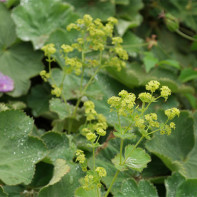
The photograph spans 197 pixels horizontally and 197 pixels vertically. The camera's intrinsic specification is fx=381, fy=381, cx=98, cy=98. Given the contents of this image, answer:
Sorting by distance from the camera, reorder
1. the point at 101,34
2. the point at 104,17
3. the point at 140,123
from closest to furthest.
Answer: the point at 140,123, the point at 101,34, the point at 104,17

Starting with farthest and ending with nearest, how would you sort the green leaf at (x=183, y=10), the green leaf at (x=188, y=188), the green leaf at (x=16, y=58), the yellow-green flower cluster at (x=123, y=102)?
1. the green leaf at (x=183, y=10)
2. the green leaf at (x=16, y=58)
3. the green leaf at (x=188, y=188)
4. the yellow-green flower cluster at (x=123, y=102)

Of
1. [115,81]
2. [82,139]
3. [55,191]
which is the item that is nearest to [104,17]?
[115,81]

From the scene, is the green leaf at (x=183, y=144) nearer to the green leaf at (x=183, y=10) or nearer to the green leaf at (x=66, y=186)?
the green leaf at (x=66, y=186)

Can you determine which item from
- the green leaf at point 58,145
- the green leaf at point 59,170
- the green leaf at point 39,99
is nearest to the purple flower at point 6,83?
the green leaf at point 39,99

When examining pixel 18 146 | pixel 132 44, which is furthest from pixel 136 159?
pixel 132 44

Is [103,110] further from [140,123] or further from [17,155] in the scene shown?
[140,123]

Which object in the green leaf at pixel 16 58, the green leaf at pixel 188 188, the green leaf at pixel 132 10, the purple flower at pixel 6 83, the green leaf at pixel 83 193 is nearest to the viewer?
the green leaf at pixel 83 193
